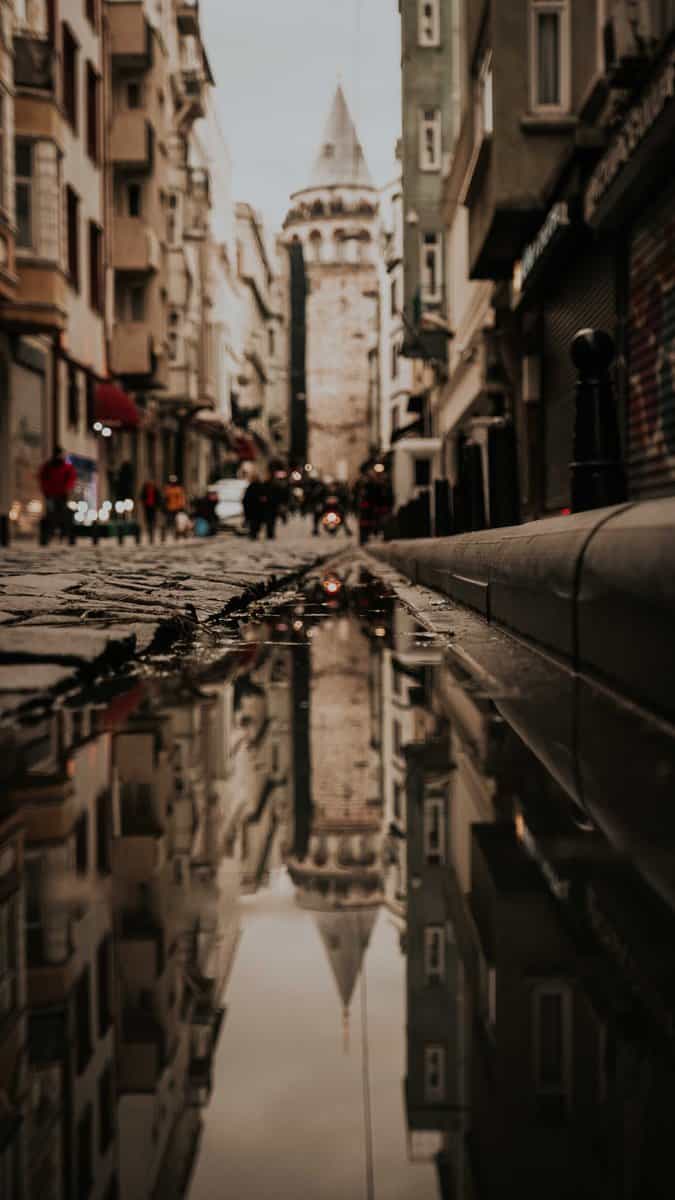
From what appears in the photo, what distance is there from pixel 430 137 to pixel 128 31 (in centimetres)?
997

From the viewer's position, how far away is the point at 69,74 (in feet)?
102

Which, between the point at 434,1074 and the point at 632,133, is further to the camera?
the point at 632,133

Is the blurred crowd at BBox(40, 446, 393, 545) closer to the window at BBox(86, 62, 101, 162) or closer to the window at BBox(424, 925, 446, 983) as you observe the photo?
the window at BBox(86, 62, 101, 162)

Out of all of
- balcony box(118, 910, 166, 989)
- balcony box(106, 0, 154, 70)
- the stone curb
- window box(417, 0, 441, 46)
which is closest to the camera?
balcony box(118, 910, 166, 989)

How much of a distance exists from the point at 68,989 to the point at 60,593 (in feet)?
18.4

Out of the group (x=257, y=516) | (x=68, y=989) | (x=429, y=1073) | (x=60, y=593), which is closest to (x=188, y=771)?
(x=68, y=989)

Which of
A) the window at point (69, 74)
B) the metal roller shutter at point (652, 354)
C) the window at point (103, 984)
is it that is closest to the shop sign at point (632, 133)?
the metal roller shutter at point (652, 354)

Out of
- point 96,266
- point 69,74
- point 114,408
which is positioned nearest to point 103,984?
point 69,74

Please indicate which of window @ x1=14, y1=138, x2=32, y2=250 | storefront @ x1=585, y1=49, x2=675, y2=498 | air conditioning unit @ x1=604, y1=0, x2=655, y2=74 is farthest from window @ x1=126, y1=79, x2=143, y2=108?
air conditioning unit @ x1=604, y1=0, x2=655, y2=74

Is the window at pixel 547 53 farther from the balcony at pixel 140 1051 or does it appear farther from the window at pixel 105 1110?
the window at pixel 105 1110

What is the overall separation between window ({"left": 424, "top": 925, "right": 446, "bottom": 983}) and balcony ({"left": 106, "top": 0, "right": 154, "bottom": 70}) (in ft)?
124

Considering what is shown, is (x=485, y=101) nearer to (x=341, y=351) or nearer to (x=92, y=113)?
(x=92, y=113)

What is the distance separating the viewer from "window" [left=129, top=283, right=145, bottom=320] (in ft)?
133

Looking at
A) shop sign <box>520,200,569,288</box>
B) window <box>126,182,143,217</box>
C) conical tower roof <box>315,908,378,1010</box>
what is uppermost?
window <box>126,182,143,217</box>
